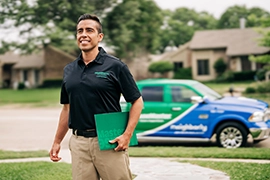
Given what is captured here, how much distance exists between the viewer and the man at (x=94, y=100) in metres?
3.82

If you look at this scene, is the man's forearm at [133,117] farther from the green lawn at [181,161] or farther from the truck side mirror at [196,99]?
the truck side mirror at [196,99]

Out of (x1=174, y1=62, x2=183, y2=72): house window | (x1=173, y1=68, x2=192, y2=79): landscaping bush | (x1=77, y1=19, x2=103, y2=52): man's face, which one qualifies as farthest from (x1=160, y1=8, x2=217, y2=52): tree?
(x1=77, y1=19, x2=103, y2=52): man's face

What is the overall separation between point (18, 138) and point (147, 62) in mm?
43165

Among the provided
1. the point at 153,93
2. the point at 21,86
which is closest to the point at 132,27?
the point at 21,86

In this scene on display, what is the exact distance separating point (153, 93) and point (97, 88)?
7.04m

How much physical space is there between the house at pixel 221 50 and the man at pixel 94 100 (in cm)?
3879

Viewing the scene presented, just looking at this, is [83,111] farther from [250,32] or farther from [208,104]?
[250,32]

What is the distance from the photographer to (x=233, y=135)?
10.0 m

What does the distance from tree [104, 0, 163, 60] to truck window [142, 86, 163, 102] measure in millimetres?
29191

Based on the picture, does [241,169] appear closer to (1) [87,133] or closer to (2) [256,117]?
(2) [256,117]

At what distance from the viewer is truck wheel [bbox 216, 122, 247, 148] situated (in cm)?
997

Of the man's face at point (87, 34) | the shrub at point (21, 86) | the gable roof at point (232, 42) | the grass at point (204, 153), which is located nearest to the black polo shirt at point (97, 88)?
the man's face at point (87, 34)

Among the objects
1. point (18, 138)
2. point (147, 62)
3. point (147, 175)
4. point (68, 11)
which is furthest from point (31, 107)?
point (147, 62)

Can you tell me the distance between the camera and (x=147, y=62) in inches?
2196
